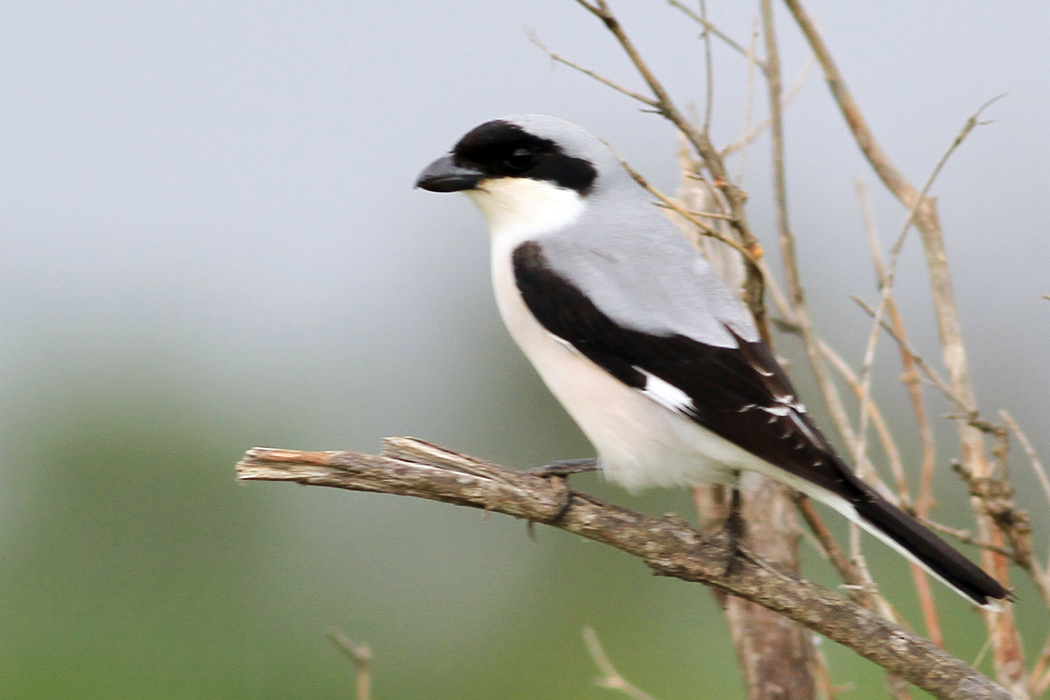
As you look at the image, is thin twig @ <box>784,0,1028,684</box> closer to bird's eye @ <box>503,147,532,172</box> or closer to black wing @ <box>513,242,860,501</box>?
black wing @ <box>513,242,860,501</box>

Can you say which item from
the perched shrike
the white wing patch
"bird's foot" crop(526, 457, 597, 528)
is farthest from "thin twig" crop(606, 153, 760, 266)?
"bird's foot" crop(526, 457, 597, 528)

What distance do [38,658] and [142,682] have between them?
1.59 feet

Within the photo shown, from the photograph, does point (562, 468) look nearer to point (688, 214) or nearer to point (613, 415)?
point (613, 415)

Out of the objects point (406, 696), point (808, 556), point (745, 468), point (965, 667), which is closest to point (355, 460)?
point (745, 468)

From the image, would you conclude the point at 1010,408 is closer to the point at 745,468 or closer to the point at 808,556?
the point at 808,556

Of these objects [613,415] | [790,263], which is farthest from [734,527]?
[790,263]

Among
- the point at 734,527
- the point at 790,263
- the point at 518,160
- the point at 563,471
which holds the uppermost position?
the point at 518,160

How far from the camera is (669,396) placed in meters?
2.38

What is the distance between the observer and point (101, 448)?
580 centimetres

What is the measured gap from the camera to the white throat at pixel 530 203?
2709 mm

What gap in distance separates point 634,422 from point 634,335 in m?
0.19

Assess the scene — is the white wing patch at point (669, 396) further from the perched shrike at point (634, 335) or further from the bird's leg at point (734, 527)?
the bird's leg at point (734, 527)

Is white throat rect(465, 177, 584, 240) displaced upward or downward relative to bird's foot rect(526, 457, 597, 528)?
upward

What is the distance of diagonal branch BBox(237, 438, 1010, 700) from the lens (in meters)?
2.07
